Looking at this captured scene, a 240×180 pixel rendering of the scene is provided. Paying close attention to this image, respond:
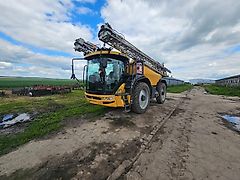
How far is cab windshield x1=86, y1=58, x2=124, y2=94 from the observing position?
239 inches

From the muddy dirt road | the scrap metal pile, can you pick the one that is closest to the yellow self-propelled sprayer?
the muddy dirt road

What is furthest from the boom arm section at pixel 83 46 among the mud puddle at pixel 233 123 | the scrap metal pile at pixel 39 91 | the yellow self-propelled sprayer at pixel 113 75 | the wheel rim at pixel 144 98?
the scrap metal pile at pixel 39 91

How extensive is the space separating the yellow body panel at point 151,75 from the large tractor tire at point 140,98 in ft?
2.80

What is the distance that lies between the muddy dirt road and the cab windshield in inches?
62.6

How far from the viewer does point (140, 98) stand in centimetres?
695

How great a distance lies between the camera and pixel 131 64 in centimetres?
690

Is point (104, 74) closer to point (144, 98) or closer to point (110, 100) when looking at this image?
point (110, 100)

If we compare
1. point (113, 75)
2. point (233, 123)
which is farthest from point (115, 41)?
point (233, 123)

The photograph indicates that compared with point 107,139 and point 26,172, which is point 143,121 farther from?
point 26,172

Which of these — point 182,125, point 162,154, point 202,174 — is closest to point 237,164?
point 202,174

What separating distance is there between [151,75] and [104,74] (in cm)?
334

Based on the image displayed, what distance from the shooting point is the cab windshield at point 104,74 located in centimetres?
608

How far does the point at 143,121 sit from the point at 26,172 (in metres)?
4.03

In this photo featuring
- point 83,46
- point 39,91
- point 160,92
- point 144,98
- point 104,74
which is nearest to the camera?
point 104,74
